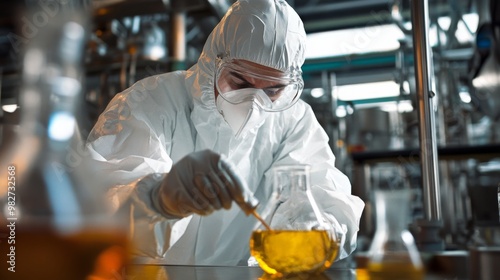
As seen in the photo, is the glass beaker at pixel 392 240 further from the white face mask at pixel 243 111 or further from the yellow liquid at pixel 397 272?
the white face mask at pixel 243 111

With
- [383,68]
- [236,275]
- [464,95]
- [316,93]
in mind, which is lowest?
[236,275]

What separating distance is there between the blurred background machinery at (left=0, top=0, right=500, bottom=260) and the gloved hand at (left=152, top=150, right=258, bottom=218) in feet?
3.08

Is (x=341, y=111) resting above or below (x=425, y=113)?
above

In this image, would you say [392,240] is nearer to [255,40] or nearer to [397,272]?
[397,272]

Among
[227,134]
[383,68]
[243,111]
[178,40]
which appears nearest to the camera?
[243,111]

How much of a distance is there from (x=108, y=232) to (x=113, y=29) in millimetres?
2900

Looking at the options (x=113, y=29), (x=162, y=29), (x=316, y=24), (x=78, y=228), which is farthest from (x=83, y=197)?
(x=316, y=24)

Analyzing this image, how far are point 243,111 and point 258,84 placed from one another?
3.0 inches

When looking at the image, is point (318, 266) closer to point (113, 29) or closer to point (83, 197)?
point (83, 197)

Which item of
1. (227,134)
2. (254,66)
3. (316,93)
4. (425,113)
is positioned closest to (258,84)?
(254,66)

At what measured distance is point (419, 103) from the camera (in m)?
1.15

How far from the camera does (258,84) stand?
Result: 122 cm

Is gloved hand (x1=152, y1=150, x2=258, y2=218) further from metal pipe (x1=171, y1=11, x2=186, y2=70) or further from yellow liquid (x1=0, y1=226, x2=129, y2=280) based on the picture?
metal pipe (x1=171, y1=11, x2=186, y2=70)

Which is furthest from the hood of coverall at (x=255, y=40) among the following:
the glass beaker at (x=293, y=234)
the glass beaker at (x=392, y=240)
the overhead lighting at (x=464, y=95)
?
the overhead lighting at (x=464, y=95)
